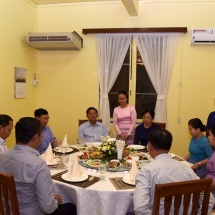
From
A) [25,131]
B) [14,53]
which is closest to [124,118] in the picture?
[14,53]

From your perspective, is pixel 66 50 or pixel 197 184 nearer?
pixel 197 184

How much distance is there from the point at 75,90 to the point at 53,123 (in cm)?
75

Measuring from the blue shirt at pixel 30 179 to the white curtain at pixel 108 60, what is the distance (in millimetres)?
2918

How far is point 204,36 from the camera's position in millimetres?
4152

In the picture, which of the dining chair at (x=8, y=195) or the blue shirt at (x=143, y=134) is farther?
the blue shirt at (x=143, y=134)

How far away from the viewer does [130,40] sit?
4.49 metres

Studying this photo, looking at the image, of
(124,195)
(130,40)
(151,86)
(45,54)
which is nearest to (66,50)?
(45,54)

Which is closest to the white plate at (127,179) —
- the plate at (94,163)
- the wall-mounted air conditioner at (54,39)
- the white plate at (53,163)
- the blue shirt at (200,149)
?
the plate at (94,163)

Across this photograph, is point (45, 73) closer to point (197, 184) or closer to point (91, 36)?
point (91, 36)

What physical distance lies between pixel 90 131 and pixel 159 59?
1781 millimetres

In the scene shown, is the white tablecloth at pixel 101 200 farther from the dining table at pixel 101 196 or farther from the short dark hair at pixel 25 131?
the short dark hair at pixel 25 131

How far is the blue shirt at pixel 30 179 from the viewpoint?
1646mm

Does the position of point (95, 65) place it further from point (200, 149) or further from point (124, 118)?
point (200, 149)

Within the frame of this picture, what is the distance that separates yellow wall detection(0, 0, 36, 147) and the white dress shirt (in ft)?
9.32
